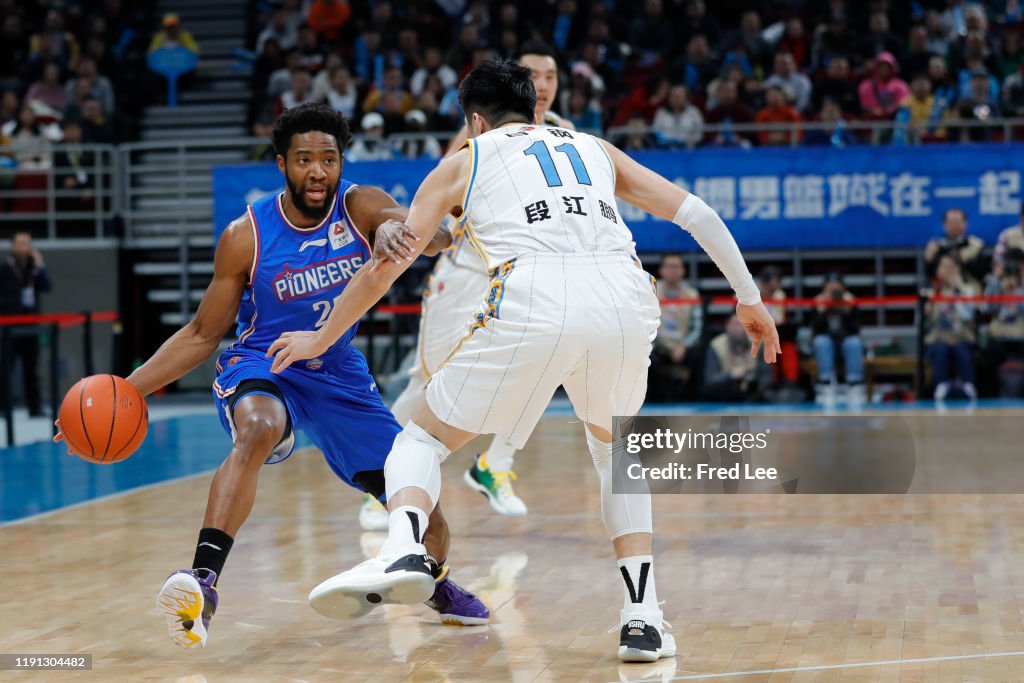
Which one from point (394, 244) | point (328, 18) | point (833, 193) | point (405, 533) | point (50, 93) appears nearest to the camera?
point (405, 533)

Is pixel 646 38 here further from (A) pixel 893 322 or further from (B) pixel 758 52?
Answer: (A) pixel 893 322

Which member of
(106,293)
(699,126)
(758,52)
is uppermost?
(758,52)

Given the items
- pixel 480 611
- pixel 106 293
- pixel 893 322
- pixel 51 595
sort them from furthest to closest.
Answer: pixel 106 293 < pixel 893 322 < pixel 51 595 < pixel 480 611

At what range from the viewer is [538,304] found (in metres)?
4.11

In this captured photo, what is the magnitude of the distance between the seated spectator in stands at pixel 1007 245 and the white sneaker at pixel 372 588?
10757 mm

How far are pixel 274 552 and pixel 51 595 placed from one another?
3.91 ft

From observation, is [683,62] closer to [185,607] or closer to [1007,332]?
[1007,332]

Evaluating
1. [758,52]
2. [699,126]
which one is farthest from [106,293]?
[758,52]

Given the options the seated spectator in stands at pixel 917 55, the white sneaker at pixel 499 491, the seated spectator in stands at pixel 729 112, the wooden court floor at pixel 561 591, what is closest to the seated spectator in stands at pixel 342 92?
the seated spectator in stands at pixel 729 112

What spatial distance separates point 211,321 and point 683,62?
12.4 m

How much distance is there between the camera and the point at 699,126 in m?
14.9

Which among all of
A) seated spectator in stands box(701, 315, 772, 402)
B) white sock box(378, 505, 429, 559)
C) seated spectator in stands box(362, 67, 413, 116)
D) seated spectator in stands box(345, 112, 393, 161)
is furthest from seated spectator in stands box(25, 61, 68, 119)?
white sock box(378, 505, 429, 559)

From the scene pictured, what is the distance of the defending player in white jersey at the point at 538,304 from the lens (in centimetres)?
412

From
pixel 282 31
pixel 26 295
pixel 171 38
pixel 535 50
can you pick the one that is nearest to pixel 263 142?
pixel 26 295
